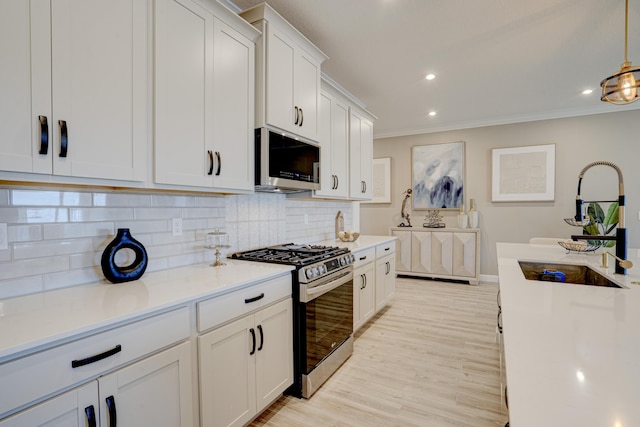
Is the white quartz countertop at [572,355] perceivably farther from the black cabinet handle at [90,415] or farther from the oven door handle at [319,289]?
the black cabinet handle at [90,415]

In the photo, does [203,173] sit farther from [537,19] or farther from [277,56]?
[537,19]

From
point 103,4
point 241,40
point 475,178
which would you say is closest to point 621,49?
point 475,178

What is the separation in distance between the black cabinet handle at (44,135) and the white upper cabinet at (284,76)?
122cm

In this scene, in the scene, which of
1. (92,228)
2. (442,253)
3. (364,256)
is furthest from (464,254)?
(92,228)

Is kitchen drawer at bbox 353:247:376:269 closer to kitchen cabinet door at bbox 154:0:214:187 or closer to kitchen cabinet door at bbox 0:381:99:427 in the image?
kitchen cabinet door at bbox 154:0:214:187

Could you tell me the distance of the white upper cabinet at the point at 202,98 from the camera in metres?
1.62

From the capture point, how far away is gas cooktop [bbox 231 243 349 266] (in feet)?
7.04

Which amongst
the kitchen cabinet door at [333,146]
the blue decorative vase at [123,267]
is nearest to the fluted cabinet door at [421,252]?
the kitchen cabinet door at [333,146]

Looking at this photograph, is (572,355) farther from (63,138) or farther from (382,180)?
(382,180)

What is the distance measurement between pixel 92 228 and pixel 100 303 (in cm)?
53

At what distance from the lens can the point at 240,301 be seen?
65.1 inches

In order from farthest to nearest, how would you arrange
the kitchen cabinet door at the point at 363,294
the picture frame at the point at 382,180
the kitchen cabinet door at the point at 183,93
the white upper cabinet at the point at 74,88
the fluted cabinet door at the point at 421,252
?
1. the picture frame at the point at 382,180
2. the fluted cabinet door at the point at 421,252
3. the kitchen cabinet door at the point at 363,294
4. the kitchen cabinet door at the point at 183,93
5. the white upper cabinet at the point at 74,88

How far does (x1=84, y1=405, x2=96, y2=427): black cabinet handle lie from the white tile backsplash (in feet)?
2.26

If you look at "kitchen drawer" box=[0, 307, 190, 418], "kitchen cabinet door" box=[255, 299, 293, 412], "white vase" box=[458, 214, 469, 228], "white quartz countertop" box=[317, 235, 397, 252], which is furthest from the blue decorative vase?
"white vase" box=[458, 214, 469, 228]
